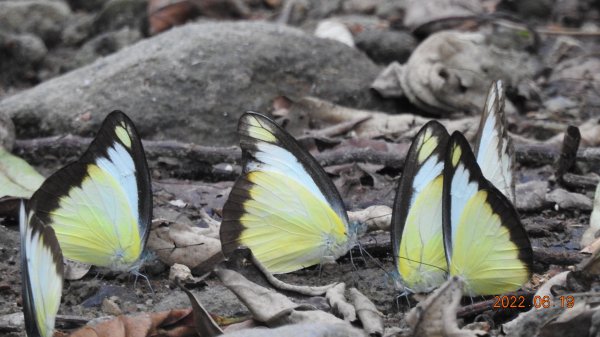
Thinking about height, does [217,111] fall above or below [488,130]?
below

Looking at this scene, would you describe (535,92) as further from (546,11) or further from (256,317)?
(256,317)

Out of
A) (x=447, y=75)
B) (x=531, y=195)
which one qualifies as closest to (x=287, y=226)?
(x=531, y=195)

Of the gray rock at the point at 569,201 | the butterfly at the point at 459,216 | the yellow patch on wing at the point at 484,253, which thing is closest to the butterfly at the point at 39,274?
Answer: the butterfly at the point at 459,216

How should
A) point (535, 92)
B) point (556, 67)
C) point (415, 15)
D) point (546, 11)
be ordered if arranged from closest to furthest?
point (535, 92)
point (556, 67)
point (415, 15)
point (546, 11)

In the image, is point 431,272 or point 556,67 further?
point 556,67

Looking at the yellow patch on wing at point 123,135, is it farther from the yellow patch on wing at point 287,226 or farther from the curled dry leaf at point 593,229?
the curled dry leaf at point 593,229

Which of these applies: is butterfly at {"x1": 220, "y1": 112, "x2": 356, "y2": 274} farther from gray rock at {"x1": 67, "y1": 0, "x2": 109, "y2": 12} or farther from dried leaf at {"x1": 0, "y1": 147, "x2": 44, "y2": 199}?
gray rock at {"x1": 67, "y1": 0, "x2": 109, "y2": 12}

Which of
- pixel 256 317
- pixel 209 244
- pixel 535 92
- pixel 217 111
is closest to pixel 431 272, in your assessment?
pixel 256 317
